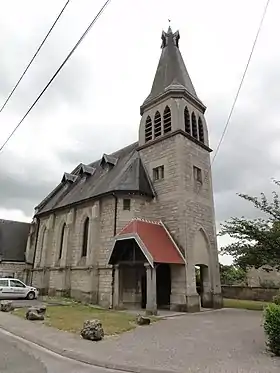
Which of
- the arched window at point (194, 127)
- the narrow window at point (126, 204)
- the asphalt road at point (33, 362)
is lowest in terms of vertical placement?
the asphalt road at point (33, 362)

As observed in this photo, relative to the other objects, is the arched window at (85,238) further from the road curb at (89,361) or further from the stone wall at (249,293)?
the stone wall at (249,293)

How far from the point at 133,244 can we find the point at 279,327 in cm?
1062

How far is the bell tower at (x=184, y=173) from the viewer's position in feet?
60.7

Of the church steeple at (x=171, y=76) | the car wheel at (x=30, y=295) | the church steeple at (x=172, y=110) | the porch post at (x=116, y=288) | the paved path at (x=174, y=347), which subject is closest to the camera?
the paved path at (x=174, y=347)

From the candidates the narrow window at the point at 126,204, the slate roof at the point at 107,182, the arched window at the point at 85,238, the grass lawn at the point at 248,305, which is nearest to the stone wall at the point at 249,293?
the grass lawn at the point at 248,305

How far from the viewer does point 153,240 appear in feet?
56.4

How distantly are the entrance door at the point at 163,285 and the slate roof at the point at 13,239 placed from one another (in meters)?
14.6

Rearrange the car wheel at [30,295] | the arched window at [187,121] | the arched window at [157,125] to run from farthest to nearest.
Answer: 1. the arched window at [157,125]
2. the arched window at [187,121]
3. the car wheel at [30,295]

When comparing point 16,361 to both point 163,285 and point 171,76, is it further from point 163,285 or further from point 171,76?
point 171,76

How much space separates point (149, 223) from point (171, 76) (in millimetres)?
12659

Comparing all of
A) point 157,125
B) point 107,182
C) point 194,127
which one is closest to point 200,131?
point 194,127

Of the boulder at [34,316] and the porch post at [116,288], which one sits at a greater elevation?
the porch post at [116,288]

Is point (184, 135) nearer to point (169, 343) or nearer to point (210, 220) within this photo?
point (210, 220)

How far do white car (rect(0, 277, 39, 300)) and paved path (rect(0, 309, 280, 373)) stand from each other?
396 inches
